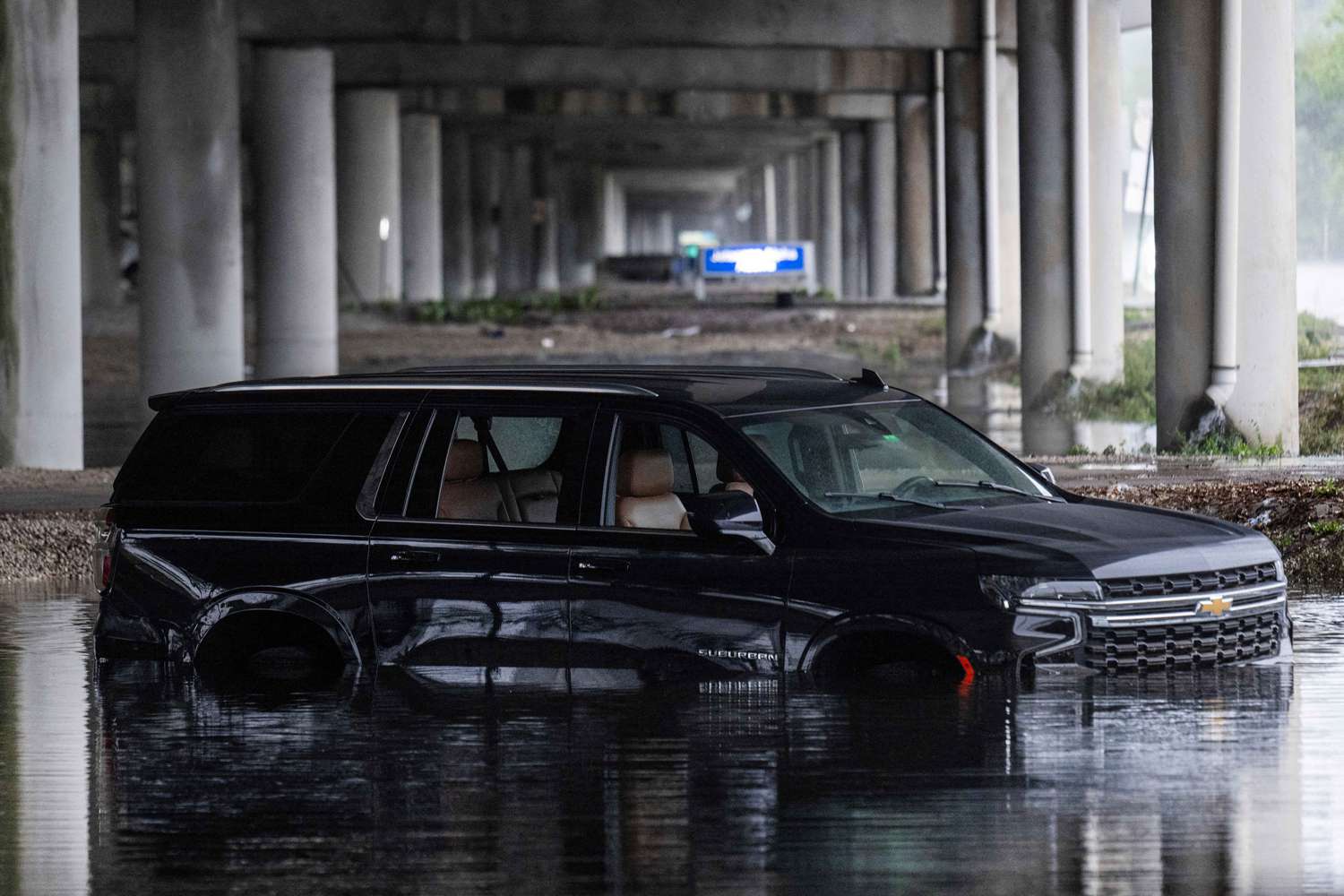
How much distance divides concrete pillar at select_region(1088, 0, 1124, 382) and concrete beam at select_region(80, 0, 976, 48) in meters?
5.13

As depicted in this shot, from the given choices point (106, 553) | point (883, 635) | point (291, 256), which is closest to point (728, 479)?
point (883, 635)

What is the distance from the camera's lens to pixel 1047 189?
1303 inches

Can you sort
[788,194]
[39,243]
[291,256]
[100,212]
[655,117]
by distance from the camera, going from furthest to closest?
[788,194]
[655,117]
[100,212]
[291,256]
[39,243]

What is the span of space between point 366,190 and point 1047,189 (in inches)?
1430

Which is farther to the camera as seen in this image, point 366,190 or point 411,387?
point 366,190

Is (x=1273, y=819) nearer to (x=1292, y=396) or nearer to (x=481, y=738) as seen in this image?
(x=481, y=738)

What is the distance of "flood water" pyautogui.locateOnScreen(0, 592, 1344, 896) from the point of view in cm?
652

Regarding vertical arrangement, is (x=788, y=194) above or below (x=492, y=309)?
above

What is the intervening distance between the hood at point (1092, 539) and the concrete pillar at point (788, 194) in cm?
10730

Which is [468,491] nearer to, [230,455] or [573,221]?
[230,455]

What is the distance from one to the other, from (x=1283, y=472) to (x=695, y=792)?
12896mm

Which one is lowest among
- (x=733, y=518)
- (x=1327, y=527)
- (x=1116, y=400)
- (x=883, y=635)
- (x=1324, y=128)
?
(x=1327, y=527)

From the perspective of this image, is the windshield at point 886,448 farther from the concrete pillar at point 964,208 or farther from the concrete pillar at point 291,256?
the concrete pillar at point 964,208

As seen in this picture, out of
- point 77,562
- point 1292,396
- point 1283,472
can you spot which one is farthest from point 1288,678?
point 1292,396
